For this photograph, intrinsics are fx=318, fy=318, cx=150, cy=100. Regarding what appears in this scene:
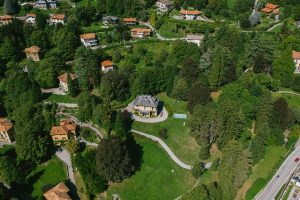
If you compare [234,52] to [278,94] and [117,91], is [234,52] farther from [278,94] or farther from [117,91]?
[117,91]

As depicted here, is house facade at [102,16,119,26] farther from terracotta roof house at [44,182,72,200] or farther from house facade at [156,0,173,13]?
terracotta roof house at [44,182,72,200]

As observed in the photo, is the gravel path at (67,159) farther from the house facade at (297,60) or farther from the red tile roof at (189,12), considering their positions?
the red tile roof at (189,12)

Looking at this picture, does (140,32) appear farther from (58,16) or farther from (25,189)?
(25,189)

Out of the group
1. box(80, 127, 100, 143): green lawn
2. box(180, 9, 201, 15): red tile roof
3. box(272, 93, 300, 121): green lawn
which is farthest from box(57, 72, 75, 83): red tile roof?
box(272, 93, 300, 121): green lawn

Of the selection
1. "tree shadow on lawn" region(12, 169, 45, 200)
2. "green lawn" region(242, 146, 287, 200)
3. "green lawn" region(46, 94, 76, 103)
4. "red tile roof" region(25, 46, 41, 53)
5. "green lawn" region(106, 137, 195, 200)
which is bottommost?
"tree shadow on lawn" region(12, 169, 45, 200)

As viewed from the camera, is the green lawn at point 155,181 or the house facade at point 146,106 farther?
the house facade at point 146,106

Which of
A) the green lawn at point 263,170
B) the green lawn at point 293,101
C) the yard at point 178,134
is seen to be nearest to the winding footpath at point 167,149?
the yard at point 178,134
